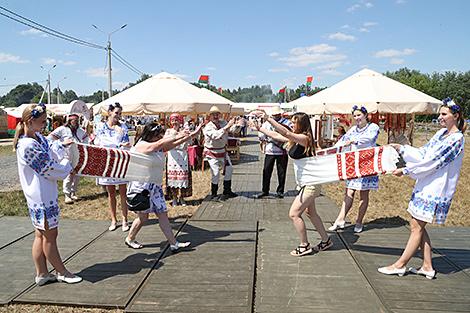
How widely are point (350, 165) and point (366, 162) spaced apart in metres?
0.19

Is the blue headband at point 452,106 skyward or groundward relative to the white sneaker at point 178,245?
skyward

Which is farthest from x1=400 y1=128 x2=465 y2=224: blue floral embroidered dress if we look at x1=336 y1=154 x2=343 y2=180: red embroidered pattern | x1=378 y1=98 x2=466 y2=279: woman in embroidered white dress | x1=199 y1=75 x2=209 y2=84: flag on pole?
x1=199 y1=75 x2=209 y2=84: flag on pole

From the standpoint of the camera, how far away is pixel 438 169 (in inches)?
Result: 151

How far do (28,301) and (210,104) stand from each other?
6.22 m

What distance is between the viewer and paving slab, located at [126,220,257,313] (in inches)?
139

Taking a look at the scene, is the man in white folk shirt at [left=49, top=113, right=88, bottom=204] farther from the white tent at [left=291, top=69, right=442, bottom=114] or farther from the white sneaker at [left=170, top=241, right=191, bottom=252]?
the white tent at [left=291, top=69, right=442, bottom=114]

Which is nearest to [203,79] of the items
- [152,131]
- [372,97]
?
[372,97]

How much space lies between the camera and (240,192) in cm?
888

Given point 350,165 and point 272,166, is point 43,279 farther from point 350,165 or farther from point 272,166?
point 272,166

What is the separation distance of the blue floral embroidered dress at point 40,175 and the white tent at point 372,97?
4730 mm

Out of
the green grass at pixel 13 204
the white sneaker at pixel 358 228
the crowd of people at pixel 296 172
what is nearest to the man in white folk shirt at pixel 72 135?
the green grass at pixel 13 204

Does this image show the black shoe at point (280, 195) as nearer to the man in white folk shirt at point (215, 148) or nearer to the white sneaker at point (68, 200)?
the man in white folk shirt at point (215, 148)

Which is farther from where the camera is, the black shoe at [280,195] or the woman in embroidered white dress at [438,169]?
the black shoe at [280,195]

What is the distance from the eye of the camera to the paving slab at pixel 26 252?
12.9 ft
